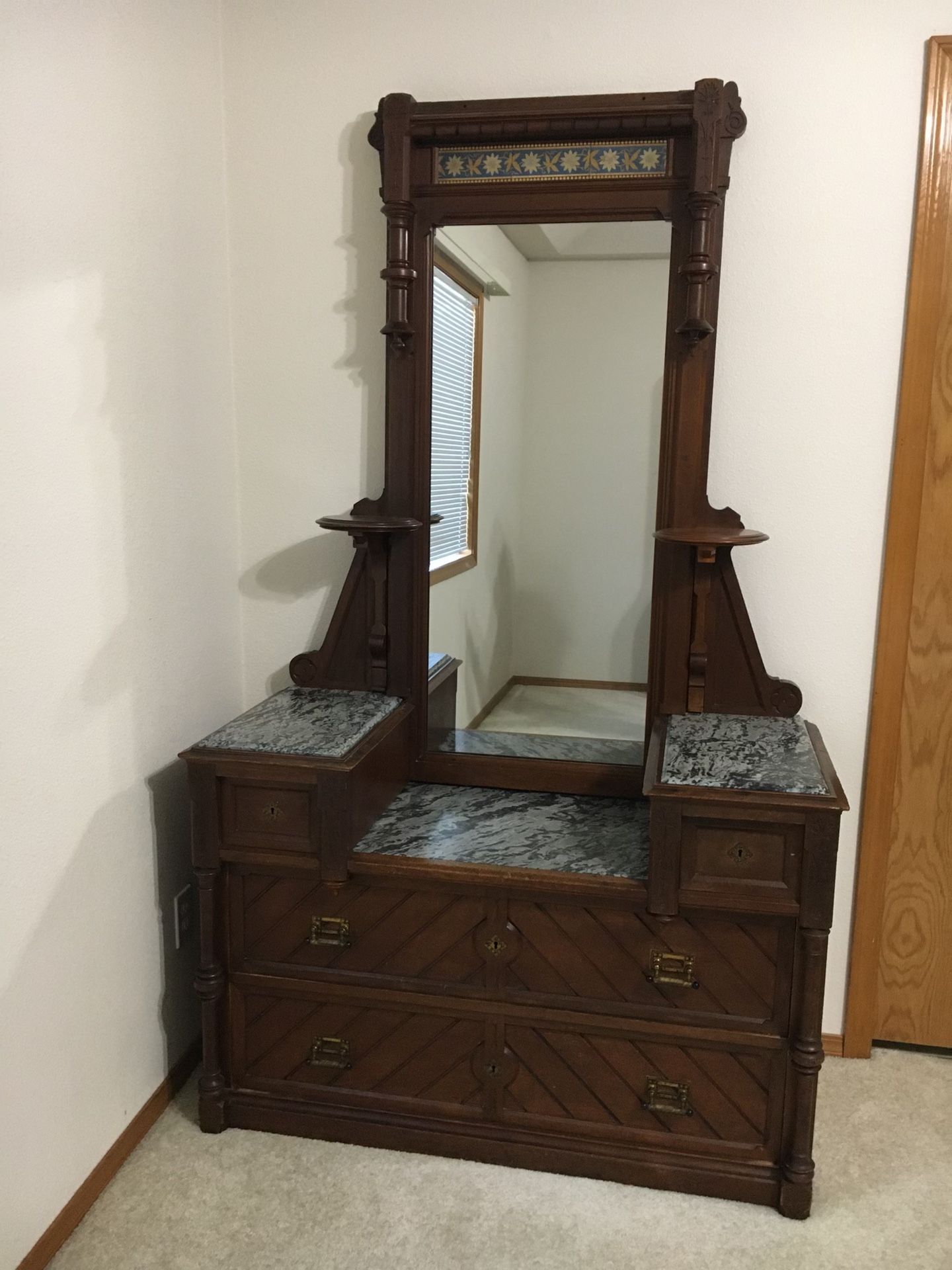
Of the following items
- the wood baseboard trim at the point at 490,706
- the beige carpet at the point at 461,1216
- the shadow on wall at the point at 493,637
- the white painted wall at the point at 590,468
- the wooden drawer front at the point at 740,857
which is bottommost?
the beige carpet at the point at 461,1216

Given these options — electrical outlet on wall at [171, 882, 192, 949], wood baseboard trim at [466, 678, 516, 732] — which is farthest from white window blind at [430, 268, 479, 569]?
electrical outlet on wall at [171, 882, 192, 949]

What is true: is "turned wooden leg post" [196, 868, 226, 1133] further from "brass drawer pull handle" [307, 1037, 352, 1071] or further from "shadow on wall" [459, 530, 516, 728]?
"shadow on wall" [459, 530, 516, 728]

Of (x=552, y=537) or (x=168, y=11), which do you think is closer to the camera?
(x=168, y=11)

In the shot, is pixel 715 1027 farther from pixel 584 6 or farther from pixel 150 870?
pixel 584 6

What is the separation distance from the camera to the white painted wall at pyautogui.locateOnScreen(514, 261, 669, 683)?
6.86 feet

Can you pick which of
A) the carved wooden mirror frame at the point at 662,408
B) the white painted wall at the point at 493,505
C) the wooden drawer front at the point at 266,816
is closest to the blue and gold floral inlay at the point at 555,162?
the carved wooden mirror frame at the point at 662,408

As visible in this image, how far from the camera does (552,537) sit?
221cm

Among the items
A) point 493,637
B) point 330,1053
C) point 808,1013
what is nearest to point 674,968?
point 808,1013

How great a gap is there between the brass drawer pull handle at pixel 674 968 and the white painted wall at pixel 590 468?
2.07 ft

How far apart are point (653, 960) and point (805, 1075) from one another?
335 millimetres

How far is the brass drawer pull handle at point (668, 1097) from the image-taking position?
6.09ft

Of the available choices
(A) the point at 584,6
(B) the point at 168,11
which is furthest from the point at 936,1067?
(B) the point at 168,11

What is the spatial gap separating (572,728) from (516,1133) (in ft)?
2.77

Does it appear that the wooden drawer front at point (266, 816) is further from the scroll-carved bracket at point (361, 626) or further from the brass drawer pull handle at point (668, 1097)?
the brass drawer pull handle at point (668, 1097)
